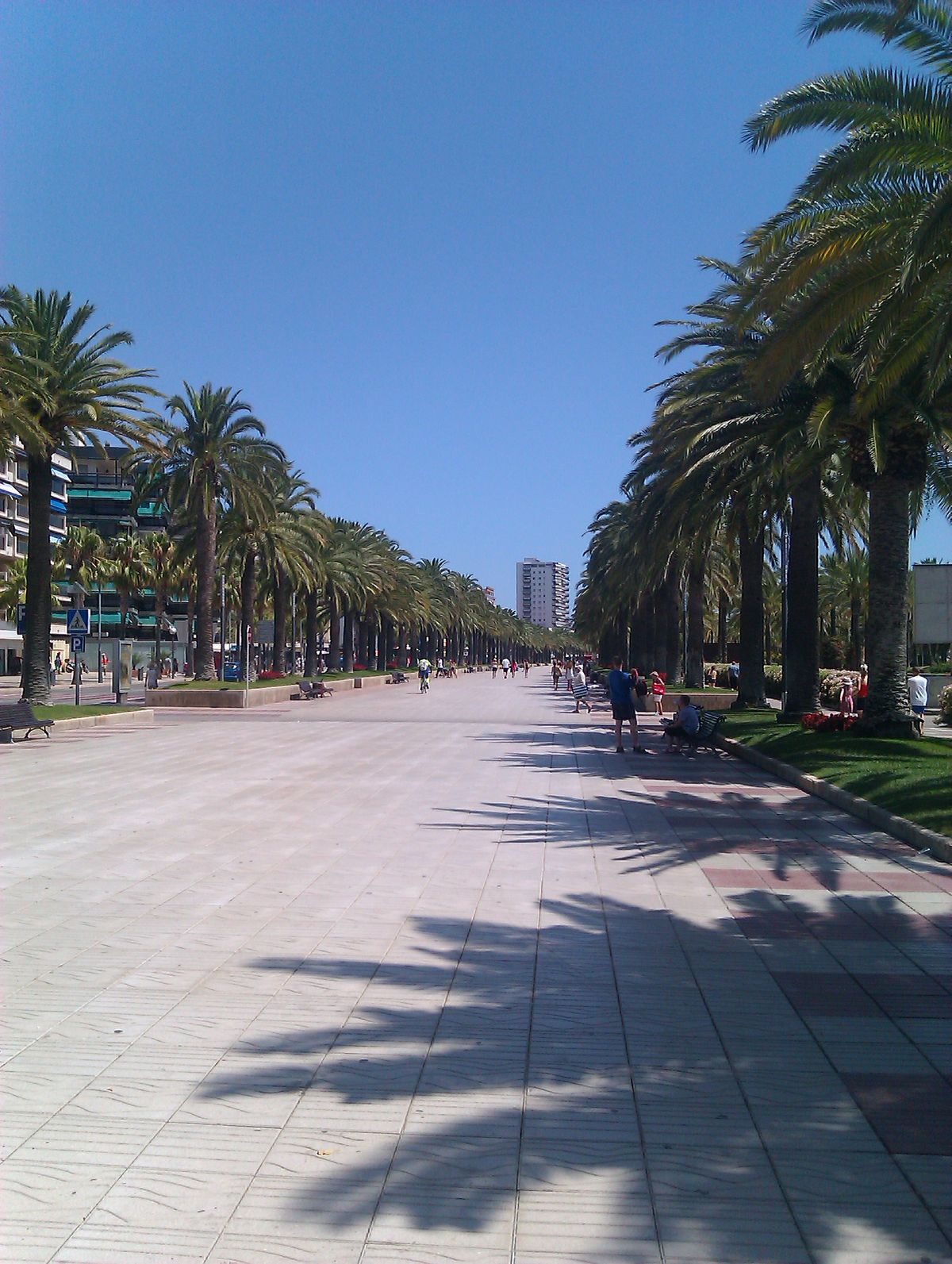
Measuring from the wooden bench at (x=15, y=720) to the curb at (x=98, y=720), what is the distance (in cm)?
173

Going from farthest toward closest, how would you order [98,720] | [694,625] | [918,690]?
[694,625] < [98,720] < [918,690]

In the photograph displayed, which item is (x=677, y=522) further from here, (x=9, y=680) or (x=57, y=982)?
(x=9, y=680)

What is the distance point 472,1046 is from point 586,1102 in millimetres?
812

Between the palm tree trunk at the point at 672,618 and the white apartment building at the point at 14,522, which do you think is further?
the white apartment building at the point at 14,522

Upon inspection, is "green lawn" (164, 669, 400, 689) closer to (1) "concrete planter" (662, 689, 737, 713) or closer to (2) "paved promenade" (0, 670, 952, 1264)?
(1) "concrete planter" (662, 689, 737, 713)

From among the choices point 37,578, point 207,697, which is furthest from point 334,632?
point 37,578

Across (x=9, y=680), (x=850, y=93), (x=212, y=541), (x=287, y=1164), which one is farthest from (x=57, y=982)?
(x=9, y=680)

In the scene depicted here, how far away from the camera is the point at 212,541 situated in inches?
1587

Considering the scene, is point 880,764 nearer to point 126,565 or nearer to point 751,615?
point 751,615

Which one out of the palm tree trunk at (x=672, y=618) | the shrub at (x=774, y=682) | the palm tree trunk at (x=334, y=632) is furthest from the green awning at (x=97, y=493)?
the palm tree trunk at (x=672, y=618)

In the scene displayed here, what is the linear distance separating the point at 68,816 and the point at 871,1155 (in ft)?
33.1

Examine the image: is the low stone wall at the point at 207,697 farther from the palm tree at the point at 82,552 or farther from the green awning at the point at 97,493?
the green awning at the point at 97,493

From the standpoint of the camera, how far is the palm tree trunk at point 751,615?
28406 millimetres

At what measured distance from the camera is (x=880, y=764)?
15.7 m
